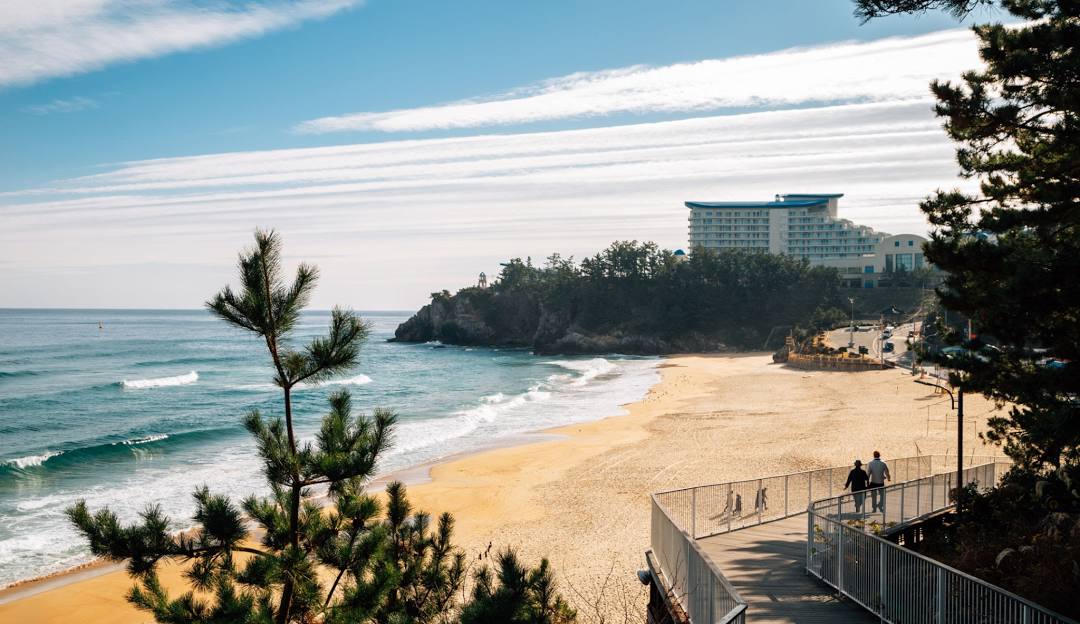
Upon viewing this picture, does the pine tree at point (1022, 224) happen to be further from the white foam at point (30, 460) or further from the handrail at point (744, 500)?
the white foam at point (30, 460)

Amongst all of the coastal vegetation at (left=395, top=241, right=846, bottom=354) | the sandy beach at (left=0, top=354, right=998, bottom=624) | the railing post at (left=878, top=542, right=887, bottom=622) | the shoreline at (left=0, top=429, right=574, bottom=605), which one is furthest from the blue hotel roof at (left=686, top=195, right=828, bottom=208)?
the railing post at (left=878, top=542, right=887, bottom=622)

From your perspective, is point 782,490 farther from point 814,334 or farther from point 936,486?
point 814,334

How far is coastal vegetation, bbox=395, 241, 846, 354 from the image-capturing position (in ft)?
294

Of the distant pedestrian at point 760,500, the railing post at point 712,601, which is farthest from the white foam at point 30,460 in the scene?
the railing post at point 712,601

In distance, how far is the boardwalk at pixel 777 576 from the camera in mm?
8922

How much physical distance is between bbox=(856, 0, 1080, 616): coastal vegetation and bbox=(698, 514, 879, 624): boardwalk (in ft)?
5.88

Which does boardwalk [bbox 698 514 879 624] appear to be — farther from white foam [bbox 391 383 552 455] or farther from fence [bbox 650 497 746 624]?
white foam [bbox 391 383 552 455]

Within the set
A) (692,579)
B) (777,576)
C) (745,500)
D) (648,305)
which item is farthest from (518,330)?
(692,579)

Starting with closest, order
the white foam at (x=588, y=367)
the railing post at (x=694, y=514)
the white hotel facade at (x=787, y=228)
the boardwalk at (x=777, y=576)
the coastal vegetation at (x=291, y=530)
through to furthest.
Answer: the coastal vegetation at (x=291, y=530) → the boardwalk at (x=777, y=576) → the railing post at (x=694, y=514) → the white foam at (x=588, y=367) → the white hotel facade at (x=787, y=228)

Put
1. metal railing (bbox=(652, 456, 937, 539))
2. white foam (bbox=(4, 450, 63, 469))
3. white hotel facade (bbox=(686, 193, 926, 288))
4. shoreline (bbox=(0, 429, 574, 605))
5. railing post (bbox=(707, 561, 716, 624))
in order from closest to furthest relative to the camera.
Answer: railing post (bbox=(707, 561, 716, 624))
metal railing (bbox=(652, 456, 937, 539))
shoreline (bbox=(0, 429, 574, 605))
white foam (bbox=(4, 450, 63, 469))
white hotel facade (bbox=(686, 193, 926, 288))

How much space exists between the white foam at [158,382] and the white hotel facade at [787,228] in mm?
95217

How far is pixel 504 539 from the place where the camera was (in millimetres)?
18219

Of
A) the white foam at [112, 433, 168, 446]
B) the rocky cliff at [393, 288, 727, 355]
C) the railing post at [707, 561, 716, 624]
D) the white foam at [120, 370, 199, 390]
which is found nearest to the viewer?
the railing post at [707, 561, 716, 624]

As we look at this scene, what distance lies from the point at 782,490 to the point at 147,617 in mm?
12067
